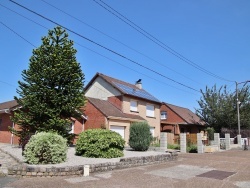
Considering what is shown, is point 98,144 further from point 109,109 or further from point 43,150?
point 109,109

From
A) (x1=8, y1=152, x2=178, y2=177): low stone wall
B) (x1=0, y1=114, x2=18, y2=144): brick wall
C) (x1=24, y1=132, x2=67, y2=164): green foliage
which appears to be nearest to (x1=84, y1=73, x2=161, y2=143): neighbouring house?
(x1=0, y1=114, x2=18, y2=144): brick wall

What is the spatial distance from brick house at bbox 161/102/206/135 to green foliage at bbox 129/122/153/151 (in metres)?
18.3

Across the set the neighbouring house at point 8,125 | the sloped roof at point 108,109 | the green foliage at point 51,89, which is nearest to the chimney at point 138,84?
the sloped roof at point 108,109

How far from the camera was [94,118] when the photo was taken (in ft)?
83.4

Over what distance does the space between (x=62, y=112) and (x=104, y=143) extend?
3678 mm

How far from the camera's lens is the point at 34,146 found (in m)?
11.1

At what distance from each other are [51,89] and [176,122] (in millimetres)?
26062

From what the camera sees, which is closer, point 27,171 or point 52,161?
point 27,171

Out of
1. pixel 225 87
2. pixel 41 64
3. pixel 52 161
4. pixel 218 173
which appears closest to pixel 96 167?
pixel 52 161

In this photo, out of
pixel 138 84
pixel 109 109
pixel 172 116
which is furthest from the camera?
pixel 172 116

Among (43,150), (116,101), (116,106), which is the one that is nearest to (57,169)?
(43,150)

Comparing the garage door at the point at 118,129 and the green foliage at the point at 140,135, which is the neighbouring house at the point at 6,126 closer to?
the garage door at the point at 118,129

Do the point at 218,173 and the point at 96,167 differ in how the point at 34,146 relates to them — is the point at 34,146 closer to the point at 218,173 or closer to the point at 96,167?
the point at 96,167

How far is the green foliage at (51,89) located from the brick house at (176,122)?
22.9 meters
